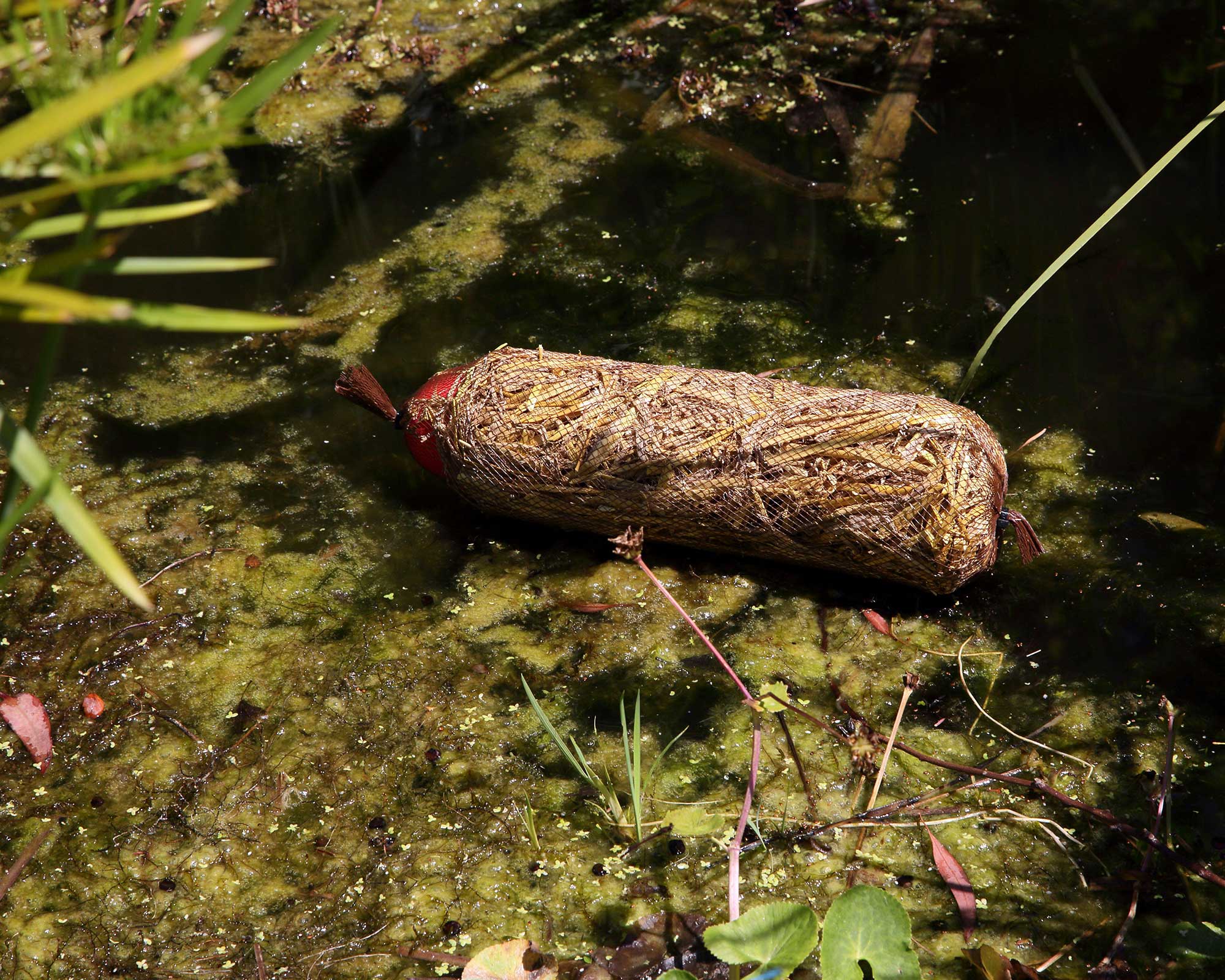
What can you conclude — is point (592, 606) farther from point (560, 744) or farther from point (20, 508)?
point (20, 508)

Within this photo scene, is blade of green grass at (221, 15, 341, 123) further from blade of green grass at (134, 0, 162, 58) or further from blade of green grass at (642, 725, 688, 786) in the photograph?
blade of green grass at (642, 725, 688, 786)

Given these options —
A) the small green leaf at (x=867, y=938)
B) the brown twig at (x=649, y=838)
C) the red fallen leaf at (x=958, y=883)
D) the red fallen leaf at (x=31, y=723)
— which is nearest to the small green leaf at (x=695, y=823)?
the brown twig at (x=649, y=838)

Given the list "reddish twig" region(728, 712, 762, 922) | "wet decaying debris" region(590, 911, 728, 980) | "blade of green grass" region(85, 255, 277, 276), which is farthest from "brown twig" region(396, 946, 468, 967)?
"blade of green grass" region(85, 255, 277, 276)

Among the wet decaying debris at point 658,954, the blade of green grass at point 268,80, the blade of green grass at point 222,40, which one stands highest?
the blade of green grass at point 222,40

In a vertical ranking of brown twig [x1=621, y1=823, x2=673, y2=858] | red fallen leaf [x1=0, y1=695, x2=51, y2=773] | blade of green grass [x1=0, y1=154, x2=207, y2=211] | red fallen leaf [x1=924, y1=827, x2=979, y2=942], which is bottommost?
red fallen leaf [x1=924, y1=827, x2=979, y2=942]

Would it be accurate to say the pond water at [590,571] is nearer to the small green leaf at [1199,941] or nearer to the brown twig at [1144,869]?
the brown twig at [1144,869]

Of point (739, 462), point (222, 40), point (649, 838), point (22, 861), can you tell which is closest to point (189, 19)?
point (222, 40)
